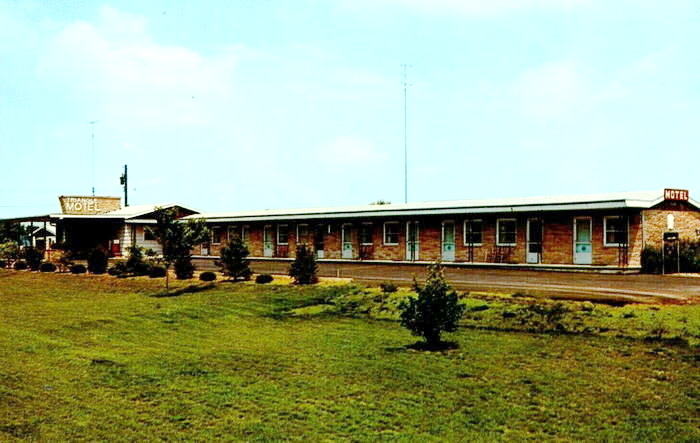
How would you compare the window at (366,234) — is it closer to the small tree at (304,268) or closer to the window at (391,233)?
the window at (391,233)

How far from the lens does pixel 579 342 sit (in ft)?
44.2

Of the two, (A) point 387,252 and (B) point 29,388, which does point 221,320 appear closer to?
(B) point 29,388

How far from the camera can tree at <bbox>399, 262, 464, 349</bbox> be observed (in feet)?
44.7

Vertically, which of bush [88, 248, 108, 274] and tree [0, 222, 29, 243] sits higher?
tree [0, 222, 29, 243]

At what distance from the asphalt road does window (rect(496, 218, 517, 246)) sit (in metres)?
A: 2.23

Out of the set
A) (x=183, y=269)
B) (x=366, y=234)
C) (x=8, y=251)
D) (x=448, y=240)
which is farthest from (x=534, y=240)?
(x=8, y=251)

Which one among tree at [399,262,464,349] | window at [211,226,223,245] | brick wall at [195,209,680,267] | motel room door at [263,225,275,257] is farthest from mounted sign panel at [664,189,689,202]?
window at [211,226,223,245]

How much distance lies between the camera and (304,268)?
24156mm

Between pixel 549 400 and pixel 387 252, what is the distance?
89.2 feet

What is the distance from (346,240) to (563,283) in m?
18.4

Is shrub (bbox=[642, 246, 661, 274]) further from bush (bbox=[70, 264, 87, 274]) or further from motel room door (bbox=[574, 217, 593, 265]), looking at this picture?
bush (bbox=[70, 264, 87, 274])

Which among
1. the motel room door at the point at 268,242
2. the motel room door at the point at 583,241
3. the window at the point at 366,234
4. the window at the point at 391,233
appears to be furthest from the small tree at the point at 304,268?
the motel room door at the point at 268,242

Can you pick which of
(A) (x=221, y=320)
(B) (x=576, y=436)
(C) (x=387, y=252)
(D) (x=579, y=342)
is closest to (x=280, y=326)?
(A) (x=221, y=320)

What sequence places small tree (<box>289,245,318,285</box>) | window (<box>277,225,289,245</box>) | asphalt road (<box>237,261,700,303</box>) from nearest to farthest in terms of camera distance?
asphalt road (<box>237,261,700,303</box>) < small tree (<box>289,245,318,285</box>) < window (<box>277,225,289,245</box>)
